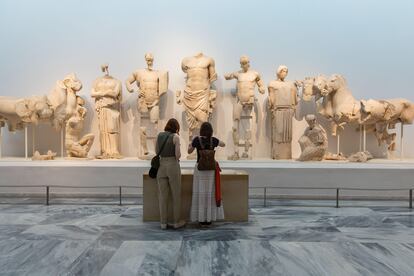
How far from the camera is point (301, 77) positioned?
1045cm

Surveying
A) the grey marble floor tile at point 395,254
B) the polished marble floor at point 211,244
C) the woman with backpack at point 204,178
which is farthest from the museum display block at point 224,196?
the grey marble floor tile at point 395,254

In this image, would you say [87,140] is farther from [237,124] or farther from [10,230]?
[10,230]

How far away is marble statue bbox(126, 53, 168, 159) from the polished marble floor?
127 inches

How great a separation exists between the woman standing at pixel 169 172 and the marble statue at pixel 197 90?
150 inches

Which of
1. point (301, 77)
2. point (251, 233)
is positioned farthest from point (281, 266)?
point (301, 77)

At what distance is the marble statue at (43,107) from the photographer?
9117 mm

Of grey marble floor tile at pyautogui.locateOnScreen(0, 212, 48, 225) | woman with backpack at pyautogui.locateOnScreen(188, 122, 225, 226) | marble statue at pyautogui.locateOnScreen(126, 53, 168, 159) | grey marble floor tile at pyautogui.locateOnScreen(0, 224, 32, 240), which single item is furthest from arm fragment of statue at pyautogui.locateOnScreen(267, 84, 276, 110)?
grey marble floor tile at pyautogui.locateOnScreen(0, 224, 32, 240)

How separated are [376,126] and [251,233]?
5.60 meters

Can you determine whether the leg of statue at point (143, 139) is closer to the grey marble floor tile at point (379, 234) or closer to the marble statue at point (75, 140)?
the marble statue at point (75, 140)

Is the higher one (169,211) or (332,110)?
(332,110)

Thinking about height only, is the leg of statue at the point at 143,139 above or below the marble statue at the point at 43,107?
below

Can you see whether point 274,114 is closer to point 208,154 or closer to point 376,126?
point 376,126

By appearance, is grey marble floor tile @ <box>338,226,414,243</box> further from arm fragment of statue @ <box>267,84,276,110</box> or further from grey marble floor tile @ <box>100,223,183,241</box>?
arm fragment of statue @ <box>267,84,276,110</box>

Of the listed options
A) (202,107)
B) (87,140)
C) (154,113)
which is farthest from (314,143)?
(87,140)
